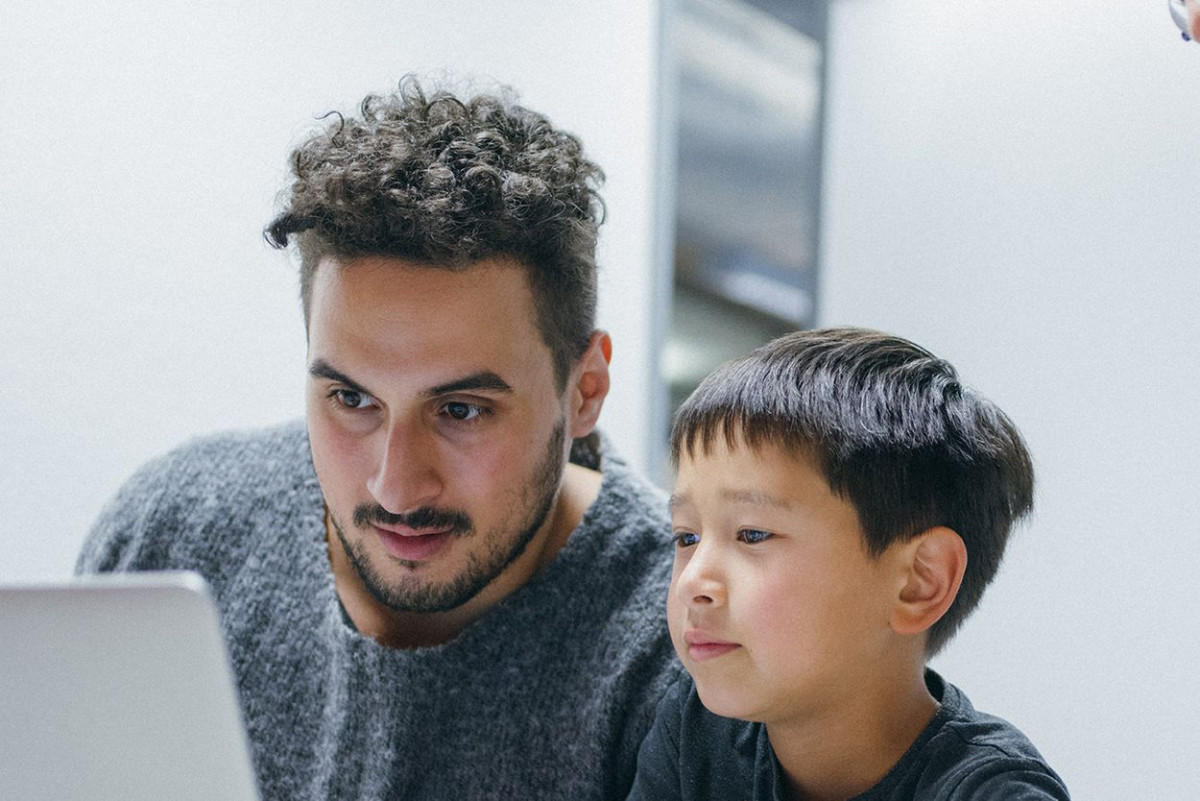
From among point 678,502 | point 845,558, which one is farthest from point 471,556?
point 845,558

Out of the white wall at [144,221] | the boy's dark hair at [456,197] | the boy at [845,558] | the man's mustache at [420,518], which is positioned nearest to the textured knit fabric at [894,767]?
the boy at [845,558]

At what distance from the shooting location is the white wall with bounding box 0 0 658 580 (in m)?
1.47

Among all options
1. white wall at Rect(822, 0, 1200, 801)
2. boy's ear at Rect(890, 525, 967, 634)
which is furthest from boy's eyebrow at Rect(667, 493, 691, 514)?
white wall at Rect(822, 0, 1200, 801)

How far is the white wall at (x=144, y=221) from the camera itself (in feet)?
4.84

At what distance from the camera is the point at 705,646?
2.86ft

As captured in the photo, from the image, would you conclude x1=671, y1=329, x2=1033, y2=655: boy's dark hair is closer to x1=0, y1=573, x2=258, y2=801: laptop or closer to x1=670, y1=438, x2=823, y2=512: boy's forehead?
x1=670, y1=438, x2=823, y2=512: boy's forehead

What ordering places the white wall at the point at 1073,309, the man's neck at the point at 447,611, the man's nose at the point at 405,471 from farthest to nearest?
1. the white wall at the point at 1073,309
2. the man's neck at the point at 447,611
3. the man's nose at the point at 405,471

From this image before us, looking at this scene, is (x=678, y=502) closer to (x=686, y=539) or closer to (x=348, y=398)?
(x=686, y=539)

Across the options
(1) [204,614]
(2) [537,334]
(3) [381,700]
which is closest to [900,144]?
(2) [537,334]

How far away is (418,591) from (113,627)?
0.57 meters

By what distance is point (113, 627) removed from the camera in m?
0.54

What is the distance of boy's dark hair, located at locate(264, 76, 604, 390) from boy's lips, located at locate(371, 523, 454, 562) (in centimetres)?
17

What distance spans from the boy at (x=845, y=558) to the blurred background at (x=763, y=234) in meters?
0.32

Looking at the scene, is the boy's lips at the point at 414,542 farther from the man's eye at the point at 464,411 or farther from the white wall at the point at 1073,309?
the white wall at the point at 1073,309
